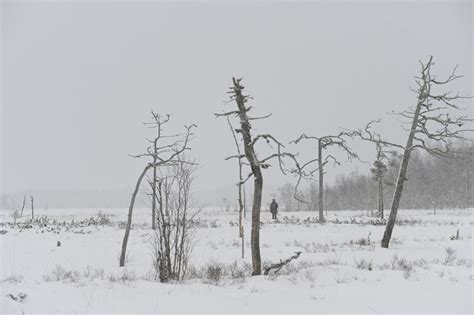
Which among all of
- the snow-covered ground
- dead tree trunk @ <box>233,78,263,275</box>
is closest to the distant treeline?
the snow-covered ground

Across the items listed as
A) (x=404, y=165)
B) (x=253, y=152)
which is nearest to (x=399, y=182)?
(x=404, y=165)

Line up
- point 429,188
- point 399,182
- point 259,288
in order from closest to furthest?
point 259,288 < point 399,182 < point 429,188

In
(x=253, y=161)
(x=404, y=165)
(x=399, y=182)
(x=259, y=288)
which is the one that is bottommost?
(x=259, y=288)

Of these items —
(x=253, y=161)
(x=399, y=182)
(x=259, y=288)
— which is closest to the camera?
(x=259, y=288)

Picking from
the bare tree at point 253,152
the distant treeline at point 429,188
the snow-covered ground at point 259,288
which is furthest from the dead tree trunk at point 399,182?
the distant treeline at point 429,188

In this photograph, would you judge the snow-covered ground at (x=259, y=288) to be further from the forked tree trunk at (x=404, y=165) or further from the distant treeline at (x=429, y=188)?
the distant treeline at (x=429, y=188)

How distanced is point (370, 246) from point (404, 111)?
213 inches

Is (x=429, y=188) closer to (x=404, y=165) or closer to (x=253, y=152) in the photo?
(x=404, y=165)

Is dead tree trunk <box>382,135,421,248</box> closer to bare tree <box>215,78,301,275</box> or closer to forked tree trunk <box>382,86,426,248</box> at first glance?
forked tree trunk <box>382,86,426,248</box>

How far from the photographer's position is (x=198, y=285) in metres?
9.80

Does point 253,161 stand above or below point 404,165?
below

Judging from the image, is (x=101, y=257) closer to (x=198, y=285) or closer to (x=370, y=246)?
(x=198, y=285)

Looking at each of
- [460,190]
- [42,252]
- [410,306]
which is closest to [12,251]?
[42,252]

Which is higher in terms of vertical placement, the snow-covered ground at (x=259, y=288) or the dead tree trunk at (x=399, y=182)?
the dead tree trunk at (x=399, y=182)
